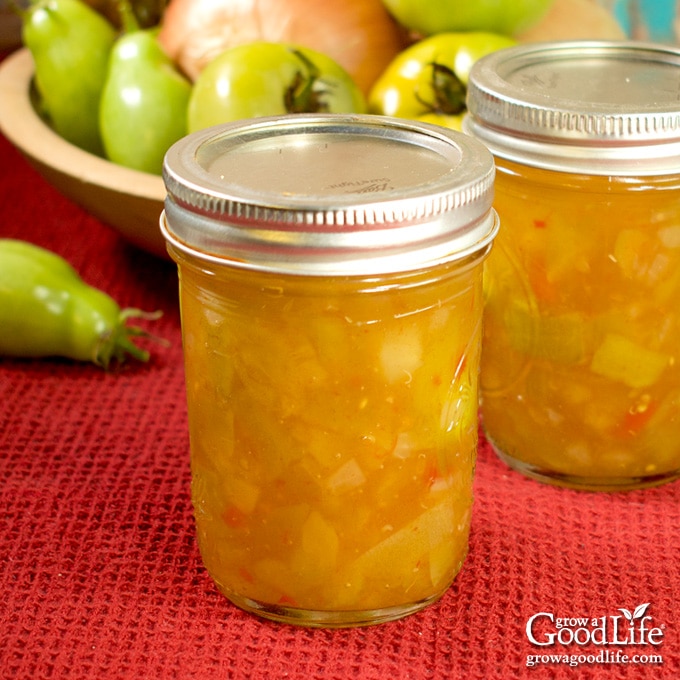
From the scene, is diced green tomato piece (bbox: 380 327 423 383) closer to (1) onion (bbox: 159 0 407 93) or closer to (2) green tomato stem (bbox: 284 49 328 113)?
(2) green tomato stem (bbox: 284 49 328 113)

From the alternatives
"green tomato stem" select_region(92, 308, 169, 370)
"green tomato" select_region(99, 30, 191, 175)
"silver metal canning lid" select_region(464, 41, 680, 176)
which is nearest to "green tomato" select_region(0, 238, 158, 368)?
"green tomato stem" select_region(92, 308, 169, 370)

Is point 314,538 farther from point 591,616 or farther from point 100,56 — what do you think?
point 100,56

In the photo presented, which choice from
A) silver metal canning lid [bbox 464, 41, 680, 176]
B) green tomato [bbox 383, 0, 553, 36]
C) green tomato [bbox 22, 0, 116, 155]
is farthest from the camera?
green tomato [bbox 22, 0, 116, 155]

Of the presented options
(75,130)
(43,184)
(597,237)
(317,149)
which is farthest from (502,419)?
(43,184)

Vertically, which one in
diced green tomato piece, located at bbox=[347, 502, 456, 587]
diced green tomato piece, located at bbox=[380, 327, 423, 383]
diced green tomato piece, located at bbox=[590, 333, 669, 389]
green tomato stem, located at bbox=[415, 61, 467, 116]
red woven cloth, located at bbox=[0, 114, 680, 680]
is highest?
diced green tomato piece, located at bbox=[380, 327, 423, 383]

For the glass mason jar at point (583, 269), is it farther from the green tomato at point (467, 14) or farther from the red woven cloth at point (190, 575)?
the green tomato at point (467, 14)

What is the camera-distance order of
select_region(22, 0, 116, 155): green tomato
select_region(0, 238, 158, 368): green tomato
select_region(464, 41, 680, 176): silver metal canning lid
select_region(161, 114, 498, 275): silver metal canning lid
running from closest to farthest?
select_region(161, 114, 498, 275): silver metal canning lid → select_region(464, 41, 680, 176): silver metal canning lid → select_region(0, 238, 158, 368): green tomato → select_region(22, 0, 116, 155): green tomato

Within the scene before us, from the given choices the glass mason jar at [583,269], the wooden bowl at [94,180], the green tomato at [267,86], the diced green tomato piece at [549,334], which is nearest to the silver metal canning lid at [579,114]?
the glass mason jar at [583,269]
